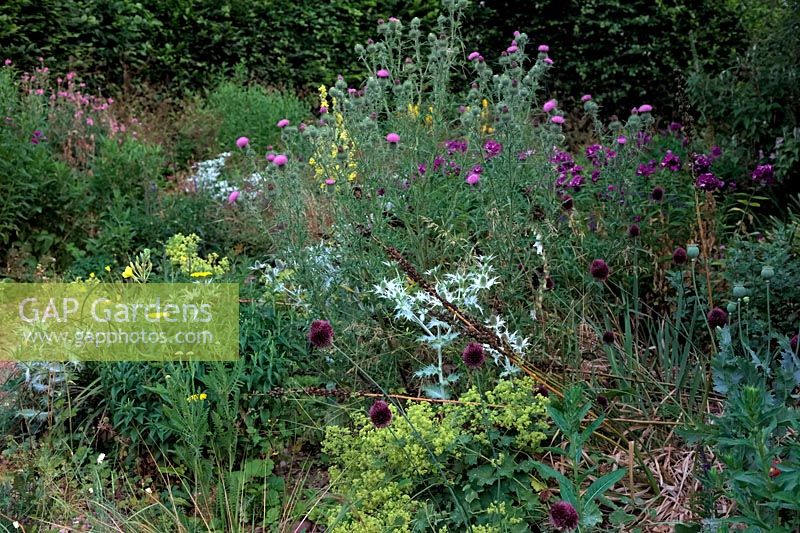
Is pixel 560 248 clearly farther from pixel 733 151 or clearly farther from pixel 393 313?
pixel 733 151

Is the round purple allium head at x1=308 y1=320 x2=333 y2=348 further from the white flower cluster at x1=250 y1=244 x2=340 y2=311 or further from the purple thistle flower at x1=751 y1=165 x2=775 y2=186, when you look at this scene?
the purple thistle flower at x1=751 y1=165 x2=775 y2=186

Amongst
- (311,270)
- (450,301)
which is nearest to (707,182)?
(450,301)

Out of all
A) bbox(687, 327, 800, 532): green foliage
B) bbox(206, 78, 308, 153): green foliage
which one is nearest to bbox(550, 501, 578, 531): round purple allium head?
→ bbox(687, 327, 800, 532): green foliage

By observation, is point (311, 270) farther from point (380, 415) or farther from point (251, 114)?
point (251, 114)

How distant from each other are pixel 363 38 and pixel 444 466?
8244 millimetres

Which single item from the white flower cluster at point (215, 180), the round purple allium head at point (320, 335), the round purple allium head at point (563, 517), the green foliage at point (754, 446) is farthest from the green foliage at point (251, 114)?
the round purple allium head at point (563, 517)

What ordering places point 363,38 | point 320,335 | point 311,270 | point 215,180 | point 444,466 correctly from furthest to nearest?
point 363,38
point 215,180
point 311,270
point 444,466
point 320,335

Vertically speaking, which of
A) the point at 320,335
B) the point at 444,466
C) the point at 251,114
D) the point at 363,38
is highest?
the point at 320,335

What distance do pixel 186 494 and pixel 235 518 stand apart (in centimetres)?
42

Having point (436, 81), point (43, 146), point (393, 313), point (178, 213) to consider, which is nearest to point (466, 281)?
point (393, 313)

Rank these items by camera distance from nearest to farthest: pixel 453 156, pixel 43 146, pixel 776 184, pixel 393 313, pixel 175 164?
pixel 393 313, pixel 453 156, pixel 776 184, pixel 43 146, pixel 175 164

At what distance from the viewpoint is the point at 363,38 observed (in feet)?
33.5

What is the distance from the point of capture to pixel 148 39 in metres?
9.09

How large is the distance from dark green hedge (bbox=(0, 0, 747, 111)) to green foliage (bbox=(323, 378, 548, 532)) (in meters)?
7.15
